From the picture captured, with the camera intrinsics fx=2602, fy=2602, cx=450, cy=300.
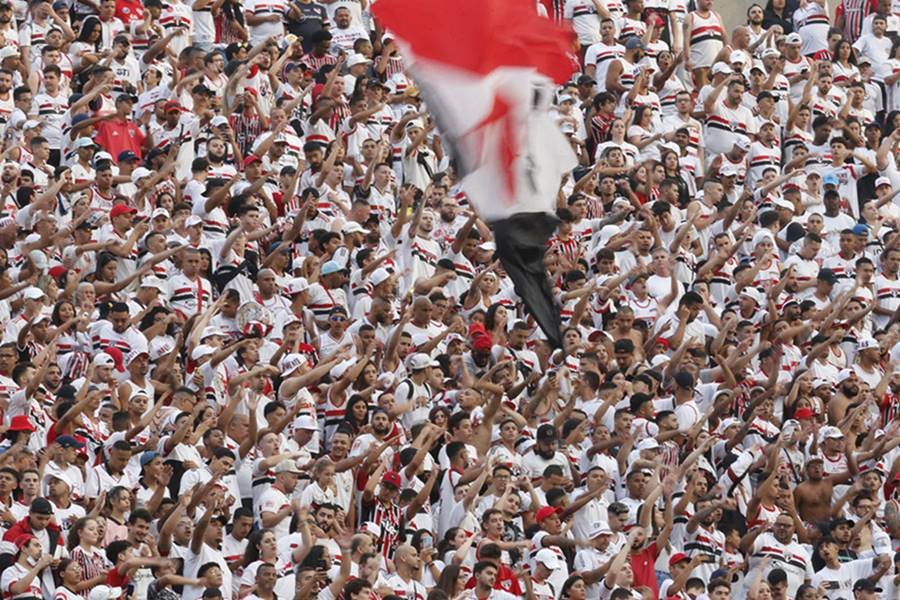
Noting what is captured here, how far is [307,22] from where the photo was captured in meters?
21.0

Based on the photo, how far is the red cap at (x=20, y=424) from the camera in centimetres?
1521

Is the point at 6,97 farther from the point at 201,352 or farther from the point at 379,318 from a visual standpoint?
the point at 379,318

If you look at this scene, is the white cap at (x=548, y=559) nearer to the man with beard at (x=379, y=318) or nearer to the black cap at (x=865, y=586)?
the black cap at (x=865, y=586)

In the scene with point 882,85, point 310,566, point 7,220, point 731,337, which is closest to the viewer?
point 310,566

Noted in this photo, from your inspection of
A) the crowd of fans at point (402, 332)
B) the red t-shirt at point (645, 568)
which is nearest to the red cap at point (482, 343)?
the crowd of fans at point (402, 332)

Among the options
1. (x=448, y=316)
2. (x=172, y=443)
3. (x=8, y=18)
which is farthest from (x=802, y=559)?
(x=8, y=18)

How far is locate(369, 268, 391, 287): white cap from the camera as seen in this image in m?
18.1

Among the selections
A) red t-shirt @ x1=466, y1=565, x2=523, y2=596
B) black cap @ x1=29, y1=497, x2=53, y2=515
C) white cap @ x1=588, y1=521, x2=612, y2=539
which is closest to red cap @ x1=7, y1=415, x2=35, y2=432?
black cap @ x1=29, y1=497, x2=53, y2=515

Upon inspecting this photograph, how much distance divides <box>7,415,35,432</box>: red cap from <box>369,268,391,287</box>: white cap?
3.43 m

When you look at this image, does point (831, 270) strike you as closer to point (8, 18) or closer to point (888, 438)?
point (888, 438)

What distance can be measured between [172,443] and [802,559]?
4.33 metres

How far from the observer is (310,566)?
14867mm

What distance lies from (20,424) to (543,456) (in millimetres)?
3624

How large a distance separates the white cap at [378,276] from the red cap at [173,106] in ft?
6.80
